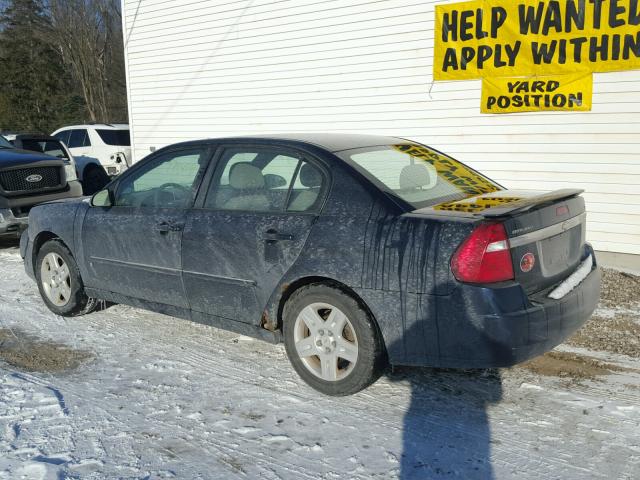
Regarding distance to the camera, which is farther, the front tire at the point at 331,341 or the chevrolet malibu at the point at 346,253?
the front tire at the point at 331,341

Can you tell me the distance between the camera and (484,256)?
3.10m

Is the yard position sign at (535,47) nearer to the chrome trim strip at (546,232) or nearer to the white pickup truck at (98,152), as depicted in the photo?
the chrome trim strip at (546,232)

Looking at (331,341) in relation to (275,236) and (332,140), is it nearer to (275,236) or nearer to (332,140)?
(275,236)

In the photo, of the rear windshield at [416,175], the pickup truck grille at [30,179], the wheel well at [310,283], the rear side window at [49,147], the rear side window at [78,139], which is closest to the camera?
the wheel well at [310,283]

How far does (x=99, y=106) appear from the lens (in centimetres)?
3062

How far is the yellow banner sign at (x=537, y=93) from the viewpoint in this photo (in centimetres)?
726

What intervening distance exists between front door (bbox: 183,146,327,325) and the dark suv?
5169 millimetres

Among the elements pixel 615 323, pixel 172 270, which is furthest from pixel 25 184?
pixel 615 323

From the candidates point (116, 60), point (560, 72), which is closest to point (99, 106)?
point (116, 60)

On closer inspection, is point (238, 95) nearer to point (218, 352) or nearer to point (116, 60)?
point (218, 352)

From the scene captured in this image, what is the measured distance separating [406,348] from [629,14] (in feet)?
18.1

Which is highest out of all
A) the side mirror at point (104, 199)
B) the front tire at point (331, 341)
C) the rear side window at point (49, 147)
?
the rear side window at point (49, 147)

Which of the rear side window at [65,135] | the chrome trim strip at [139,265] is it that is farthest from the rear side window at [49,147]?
the chrome trim strip at [139,265]

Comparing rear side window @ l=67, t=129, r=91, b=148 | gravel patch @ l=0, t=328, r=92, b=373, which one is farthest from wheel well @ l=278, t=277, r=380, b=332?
rear side window @ l=67, t=129, r=91, b=148
